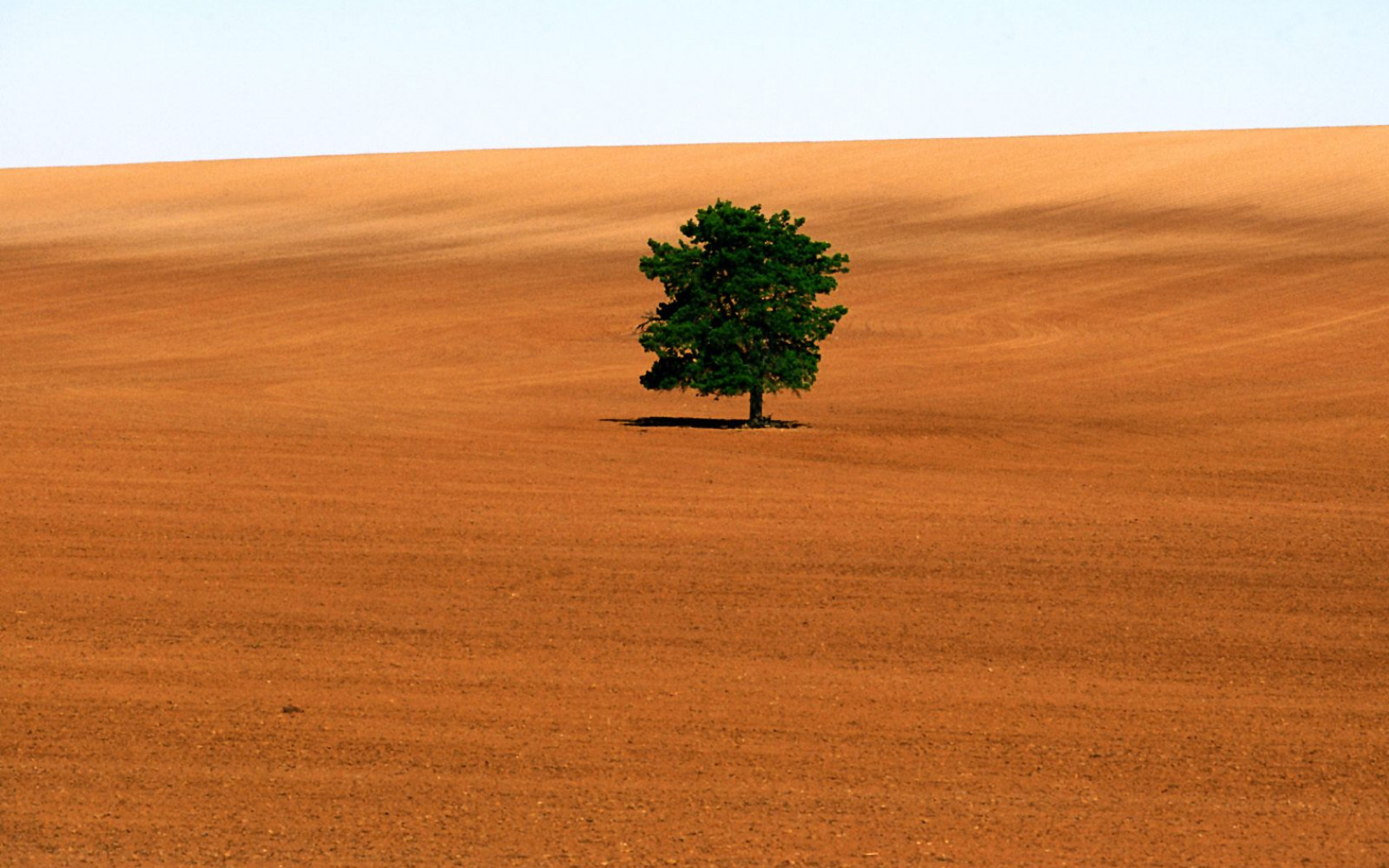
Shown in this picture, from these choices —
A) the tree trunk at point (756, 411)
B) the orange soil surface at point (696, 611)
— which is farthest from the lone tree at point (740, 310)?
the orange soil surface at point (696, 611)

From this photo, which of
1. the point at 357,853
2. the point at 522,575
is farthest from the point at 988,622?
the point at 357,853

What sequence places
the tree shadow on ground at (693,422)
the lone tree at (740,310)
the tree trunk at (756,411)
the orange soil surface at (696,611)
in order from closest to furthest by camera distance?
the orange soil surface at (696,611)
the lone tree at (740,310)
the tree trunk at (756,411)
the tree shadow on ground at (693,422)

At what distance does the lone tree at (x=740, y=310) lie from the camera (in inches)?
1065

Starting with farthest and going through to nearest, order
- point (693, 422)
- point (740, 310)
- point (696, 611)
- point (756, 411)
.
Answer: point (693, 422) → point (756, 411) → point (740, 310) → point (696, 611)

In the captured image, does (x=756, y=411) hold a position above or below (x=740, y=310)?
below

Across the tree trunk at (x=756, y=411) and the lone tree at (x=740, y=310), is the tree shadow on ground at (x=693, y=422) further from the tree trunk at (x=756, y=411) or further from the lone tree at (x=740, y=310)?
the lone tree at (x=740, y=310)

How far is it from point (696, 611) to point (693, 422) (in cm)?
1478

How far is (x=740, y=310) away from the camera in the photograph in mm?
27609

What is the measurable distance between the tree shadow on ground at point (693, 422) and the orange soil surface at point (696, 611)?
0.47 meters

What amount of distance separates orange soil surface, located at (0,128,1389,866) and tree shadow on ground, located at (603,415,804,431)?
1.55 feet

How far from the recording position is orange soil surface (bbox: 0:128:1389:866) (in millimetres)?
9422

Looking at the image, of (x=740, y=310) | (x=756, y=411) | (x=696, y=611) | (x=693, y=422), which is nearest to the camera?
(x=696, y=611)

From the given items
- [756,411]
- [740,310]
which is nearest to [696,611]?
[740,310]

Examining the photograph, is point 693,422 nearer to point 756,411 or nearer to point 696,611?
point 756,411
